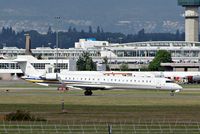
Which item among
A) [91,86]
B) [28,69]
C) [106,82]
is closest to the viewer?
[91,86]

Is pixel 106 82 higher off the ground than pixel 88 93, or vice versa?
pixel 106 82

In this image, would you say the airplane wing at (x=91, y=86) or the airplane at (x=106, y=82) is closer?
the airplane wing at (x=91, y=86)

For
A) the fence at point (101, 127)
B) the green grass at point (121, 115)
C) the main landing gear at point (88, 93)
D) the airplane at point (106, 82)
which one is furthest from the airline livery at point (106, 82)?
the fence at point (101, 127)

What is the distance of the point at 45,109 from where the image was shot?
2486 inches

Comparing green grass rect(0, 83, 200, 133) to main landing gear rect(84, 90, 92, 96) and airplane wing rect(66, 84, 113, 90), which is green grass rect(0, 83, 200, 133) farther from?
airplane wing rect(66, 84, 113, 90)

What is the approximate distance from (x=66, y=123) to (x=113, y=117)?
272 inches

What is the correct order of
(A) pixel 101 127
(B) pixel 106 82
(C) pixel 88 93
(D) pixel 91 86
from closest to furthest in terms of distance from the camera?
(A) pixel 101 127
(C) pixel 88 93
(D) pixel 91 86
(B) pixel 106 82

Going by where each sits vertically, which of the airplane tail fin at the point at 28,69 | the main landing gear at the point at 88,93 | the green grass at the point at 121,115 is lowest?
the main landing gear at the point at 88,93

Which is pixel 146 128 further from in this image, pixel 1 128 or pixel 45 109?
pixel 45 109

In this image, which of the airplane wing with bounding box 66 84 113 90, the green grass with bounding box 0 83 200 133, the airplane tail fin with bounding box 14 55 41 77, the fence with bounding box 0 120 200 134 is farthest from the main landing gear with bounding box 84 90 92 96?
the fence with bounding box 0 120 200 134

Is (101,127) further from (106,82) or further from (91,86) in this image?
(106,82)

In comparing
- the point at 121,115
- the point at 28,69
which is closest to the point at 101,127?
the point at 121,115

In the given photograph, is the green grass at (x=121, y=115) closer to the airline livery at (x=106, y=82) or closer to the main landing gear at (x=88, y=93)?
the main landing gear at (x=88, y=93)

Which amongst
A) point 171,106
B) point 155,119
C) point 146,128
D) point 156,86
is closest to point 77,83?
point 156,86
